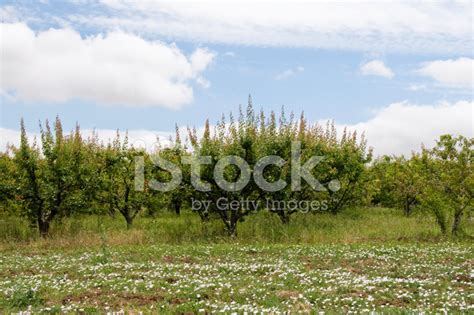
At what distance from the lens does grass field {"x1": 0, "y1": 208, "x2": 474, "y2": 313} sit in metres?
10.5

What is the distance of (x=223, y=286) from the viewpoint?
12.0 metres

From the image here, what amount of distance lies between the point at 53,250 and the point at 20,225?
9.55 metres

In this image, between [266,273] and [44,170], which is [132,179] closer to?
[44,170]

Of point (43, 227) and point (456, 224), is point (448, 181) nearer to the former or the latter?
point (456, 224)

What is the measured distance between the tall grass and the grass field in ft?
0.47

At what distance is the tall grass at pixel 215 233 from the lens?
23.8 meters

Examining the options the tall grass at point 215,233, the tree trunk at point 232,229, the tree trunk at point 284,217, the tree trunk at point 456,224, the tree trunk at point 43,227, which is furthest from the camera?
the tree trunk at point 284,217

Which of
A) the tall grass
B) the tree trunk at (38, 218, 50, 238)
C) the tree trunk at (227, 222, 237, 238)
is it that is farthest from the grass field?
the tree trunk at (38, 218, 50, 238)

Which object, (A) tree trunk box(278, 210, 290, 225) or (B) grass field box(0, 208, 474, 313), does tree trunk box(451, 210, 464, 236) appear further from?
(A) tree trunk box(278, 210, 290, 225)

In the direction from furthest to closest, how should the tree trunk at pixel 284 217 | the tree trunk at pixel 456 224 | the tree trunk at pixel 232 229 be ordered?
1. the tree trunk at pixel 284 217
2. the tree trunk at pixel 232 229
3. the tree trunk at pixel 456 224

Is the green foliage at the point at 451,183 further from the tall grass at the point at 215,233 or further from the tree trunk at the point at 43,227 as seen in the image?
the tree trunk at the point at 43,227

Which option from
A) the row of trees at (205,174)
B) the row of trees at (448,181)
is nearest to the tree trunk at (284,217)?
the row of trees at (205,174)

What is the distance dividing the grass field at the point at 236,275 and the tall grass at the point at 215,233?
5.7 inches

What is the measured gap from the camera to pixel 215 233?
86.6 feet
